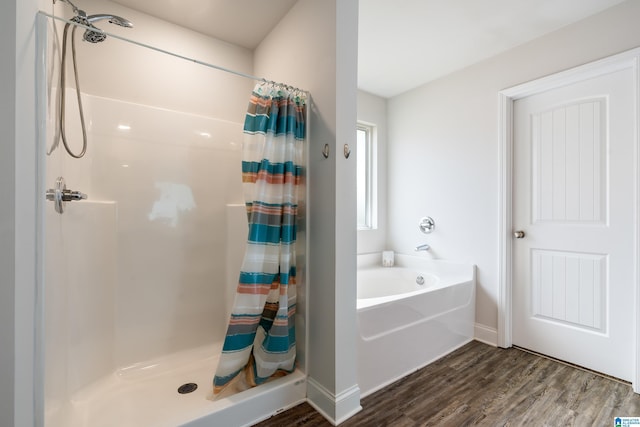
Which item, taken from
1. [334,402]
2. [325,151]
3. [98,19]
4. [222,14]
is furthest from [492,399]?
[222,14]

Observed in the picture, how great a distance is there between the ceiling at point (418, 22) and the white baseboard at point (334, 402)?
2.30 metres

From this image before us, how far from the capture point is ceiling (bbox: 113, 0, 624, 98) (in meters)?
1.76

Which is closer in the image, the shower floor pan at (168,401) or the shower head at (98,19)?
the shower head at (98,19)

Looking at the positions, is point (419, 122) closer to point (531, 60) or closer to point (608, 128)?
point (531, 60)

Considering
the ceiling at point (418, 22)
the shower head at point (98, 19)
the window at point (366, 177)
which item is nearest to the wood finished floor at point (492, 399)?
the window at point (366, 177)

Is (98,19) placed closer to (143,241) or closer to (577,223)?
(143,241)

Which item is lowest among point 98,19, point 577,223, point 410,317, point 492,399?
point 492,399

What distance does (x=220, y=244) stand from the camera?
2.10 m

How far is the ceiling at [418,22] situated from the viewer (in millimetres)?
1759

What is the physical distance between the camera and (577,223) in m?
1.97

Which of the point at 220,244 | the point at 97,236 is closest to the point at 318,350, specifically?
the point at 220,244

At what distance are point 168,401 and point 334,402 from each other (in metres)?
0.88

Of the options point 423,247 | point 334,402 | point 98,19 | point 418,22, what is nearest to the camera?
point 98,19

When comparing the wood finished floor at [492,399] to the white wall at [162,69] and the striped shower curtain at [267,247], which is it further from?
the white wall at [162,69]
